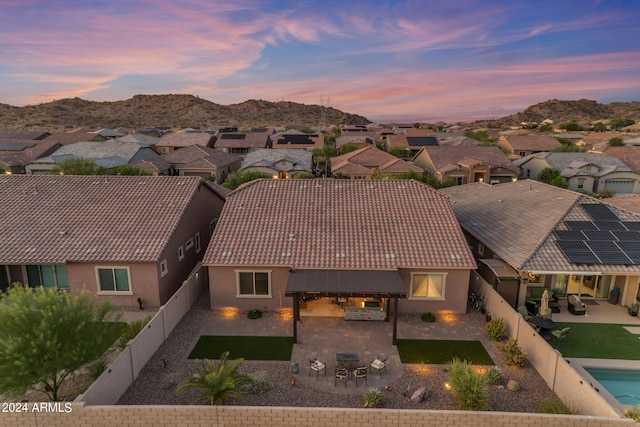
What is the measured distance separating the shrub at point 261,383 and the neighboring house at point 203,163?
44336 mm

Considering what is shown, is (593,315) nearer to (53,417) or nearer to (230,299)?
(230,299)

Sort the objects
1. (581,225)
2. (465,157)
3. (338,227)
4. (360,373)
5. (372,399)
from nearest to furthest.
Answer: (372,399), (360,373), (338,227), (581,225), (465,157)

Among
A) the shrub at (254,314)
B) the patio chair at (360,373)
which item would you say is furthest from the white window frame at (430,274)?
the shrub at (254,314)

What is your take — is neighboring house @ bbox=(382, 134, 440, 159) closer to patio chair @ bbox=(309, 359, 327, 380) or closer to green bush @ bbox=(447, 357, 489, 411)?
patio chair @ bbox=(309, 359, 327, 380)

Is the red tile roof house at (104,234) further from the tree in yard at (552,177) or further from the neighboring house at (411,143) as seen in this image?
the neighboring house at (411,143)

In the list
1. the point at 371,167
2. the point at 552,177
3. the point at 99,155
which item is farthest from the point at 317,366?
the point at 99,155

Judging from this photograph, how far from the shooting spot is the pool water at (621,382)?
14.2m

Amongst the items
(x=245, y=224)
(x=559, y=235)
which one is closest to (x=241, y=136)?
(x=245, y=224)

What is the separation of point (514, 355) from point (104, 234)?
68.2 ft

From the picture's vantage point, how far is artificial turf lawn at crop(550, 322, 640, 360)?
55.0 feet

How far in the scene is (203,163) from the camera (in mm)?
56969

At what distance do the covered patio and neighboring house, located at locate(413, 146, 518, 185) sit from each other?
38331mm

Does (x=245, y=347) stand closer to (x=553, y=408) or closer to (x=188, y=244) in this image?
(x=188, y=244)

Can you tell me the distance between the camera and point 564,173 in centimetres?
5434
